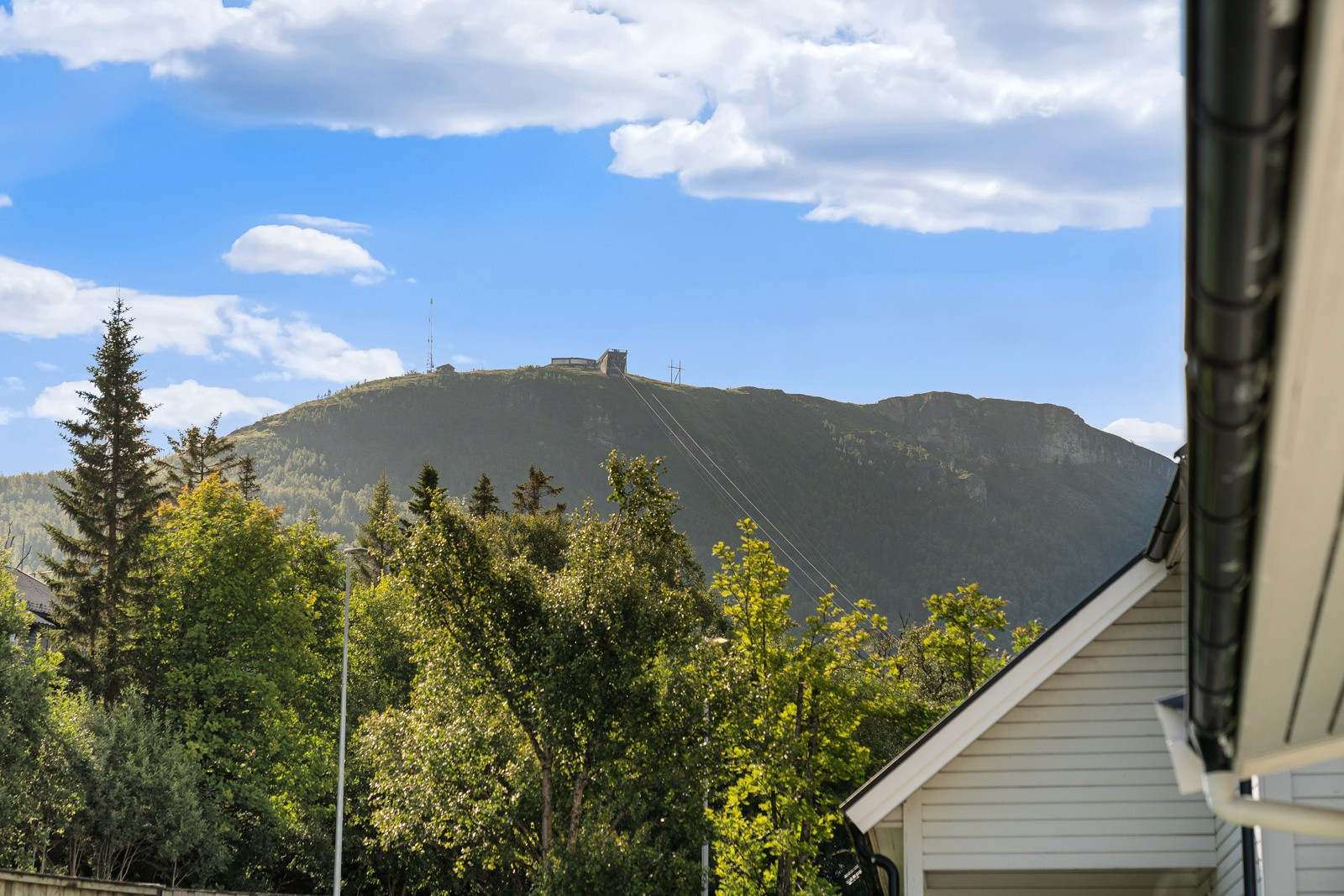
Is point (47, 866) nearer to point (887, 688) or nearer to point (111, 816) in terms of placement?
point (111, 816)

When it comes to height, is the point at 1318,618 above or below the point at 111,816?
above

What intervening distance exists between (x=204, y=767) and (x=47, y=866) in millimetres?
7160

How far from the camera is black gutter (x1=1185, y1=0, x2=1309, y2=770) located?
1789 mm

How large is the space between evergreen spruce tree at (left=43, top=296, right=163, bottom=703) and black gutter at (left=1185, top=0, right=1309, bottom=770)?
4448 centimetres

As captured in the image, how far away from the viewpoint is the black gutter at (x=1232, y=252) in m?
1.79

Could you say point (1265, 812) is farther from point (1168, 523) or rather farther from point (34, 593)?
point (34, 593)

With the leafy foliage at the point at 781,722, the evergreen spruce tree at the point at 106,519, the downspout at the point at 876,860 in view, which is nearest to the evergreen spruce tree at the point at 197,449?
the evergreen spruce tree at the point at 106,519

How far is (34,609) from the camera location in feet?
196

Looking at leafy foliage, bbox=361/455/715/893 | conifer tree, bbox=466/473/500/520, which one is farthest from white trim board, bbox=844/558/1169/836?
conifer tree, bbox=466/473/500/520

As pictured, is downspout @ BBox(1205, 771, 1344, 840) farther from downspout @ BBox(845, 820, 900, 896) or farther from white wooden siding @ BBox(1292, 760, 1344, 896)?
Result: downspout @ BBox(845, 820, 900, 896)

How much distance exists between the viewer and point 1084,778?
34.1 ft

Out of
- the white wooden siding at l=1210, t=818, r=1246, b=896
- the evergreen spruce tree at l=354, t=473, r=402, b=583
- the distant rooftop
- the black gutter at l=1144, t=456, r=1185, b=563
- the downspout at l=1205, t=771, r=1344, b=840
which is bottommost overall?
the white wooden siding at l=1210, t=818, r=1246, b=896

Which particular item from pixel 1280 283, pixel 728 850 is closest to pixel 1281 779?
pixel 1280 283

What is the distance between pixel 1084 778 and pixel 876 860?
5.93 feet
